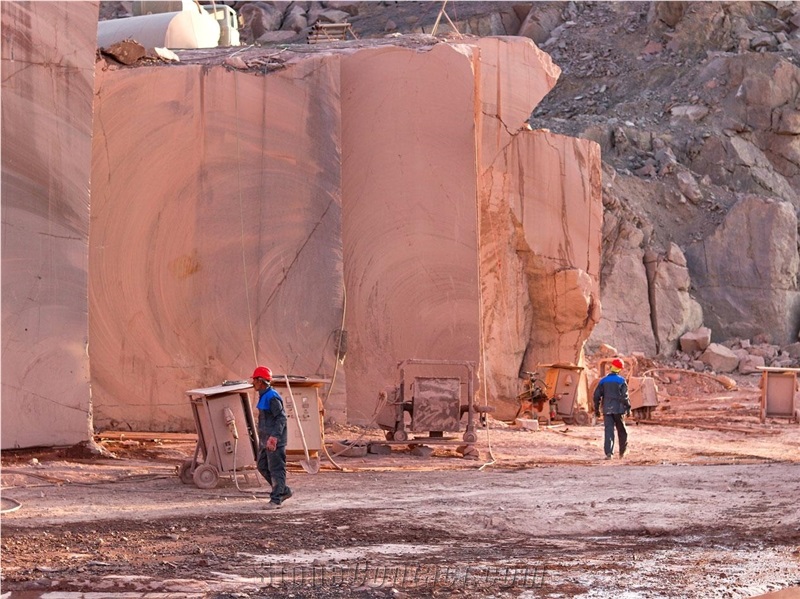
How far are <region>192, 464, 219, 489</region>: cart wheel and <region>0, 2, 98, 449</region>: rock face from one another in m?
2.28

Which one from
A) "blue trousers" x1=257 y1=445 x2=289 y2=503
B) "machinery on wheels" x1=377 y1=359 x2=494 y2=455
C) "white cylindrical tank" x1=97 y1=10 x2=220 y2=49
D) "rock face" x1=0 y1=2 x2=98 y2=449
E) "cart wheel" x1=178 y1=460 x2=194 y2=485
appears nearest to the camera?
"blue trousers" x1=257 y1=445 x2=289 y2=503

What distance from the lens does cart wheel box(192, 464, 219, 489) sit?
1049 centimetres

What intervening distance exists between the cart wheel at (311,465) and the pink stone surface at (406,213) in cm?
363

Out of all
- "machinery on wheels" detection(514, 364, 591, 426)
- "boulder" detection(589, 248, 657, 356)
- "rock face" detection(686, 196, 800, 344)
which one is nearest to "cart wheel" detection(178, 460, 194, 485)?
"machinery on wheels" detection(514, 364, 591, 426)

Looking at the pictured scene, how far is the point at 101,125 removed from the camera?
15.3 metres

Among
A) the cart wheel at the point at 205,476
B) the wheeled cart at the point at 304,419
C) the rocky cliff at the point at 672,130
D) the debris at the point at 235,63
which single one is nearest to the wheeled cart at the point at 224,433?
the cart wheel at the point at 205,476

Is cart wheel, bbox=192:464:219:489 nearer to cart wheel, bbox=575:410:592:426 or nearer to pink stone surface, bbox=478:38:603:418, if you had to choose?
pink stone surface, bbox=478:38:603:418

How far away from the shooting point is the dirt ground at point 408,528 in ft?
21.8

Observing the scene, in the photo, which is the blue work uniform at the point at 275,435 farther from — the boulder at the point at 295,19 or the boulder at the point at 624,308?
the boulder at the point at 295,19

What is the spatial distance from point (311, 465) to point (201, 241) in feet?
14.5

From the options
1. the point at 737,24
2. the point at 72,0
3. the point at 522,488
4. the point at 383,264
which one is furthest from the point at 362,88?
the point at 737,24

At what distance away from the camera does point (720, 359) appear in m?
31.6

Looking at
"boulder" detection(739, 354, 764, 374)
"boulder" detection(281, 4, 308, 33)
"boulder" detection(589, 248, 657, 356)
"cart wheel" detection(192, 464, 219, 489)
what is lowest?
"cart wheel" detection(192, 464, 219, 489)

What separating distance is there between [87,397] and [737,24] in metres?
35.2
